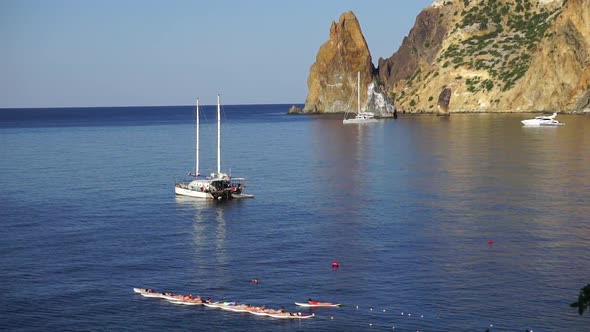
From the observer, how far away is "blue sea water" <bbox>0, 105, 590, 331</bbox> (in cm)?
6056

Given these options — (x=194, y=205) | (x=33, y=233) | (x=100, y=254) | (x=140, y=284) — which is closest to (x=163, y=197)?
(x=194, y=205)

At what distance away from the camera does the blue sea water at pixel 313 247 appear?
199 ft

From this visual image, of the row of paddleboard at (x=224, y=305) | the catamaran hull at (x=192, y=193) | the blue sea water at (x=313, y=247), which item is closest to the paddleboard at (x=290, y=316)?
the row of paddleboard at (x=224, y=305)

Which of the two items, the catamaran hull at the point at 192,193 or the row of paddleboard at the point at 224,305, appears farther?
the catamaran hull at the point at 192,193

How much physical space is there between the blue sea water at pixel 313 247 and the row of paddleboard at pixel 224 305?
57 cm

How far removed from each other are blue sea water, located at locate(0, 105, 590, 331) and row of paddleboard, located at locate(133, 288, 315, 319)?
1.86 ft

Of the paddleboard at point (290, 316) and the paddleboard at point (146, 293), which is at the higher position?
the paddleboard at point (146, 293)

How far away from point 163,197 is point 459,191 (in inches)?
1464

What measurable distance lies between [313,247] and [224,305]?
63.0ft

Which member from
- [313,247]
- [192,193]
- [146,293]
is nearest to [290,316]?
[146,293]

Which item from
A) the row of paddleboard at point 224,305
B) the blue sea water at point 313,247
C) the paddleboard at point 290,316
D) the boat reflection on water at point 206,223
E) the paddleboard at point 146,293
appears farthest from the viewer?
the boat reflection on water at point 206,223

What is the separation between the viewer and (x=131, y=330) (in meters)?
57.5

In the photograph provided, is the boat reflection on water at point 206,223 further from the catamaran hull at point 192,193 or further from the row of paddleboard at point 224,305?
Answer: the row of paddleboard at point 224,305

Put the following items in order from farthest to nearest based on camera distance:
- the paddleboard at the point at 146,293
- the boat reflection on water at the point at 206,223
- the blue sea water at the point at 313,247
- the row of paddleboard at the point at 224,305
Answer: the boat reflection on water at the point at 206,223, the paddleboard at the point at 146,293, the blue sea water at the point at 313,247, the row of paddleboard at the point at 224,305
